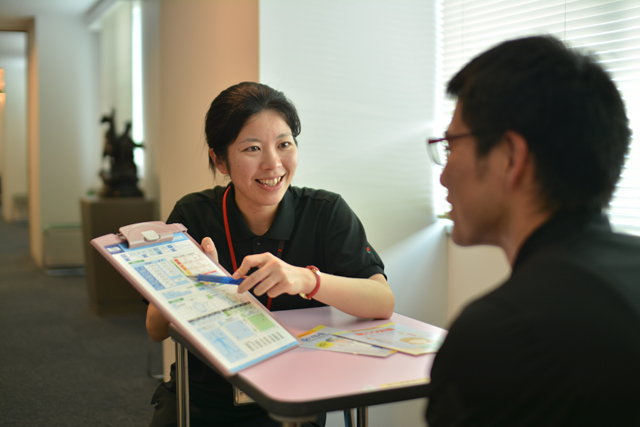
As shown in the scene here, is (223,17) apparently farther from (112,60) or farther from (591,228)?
(112,60)

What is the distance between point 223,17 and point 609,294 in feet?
6.69

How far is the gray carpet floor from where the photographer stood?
271 cm

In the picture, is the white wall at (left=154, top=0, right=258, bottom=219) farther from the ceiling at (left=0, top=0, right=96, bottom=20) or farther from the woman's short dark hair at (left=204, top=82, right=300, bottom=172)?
the ceiling at (left=0, top=0, right=96, bottom=20)

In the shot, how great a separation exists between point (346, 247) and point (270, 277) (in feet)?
1.49

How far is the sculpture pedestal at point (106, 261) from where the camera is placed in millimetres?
4613

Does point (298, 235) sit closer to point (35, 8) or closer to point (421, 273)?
point (421, 273)

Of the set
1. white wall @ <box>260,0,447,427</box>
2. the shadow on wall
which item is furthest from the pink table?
the shadow on wall

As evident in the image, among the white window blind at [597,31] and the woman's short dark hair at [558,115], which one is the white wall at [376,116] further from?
the woman's short dark hair at [558,115]

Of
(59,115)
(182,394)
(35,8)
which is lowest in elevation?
(182,394)

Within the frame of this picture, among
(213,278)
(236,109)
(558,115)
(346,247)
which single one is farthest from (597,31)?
(213,278)

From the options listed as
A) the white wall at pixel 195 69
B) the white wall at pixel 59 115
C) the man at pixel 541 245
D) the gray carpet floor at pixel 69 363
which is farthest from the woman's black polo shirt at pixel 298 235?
the white wall at pixel 59 115

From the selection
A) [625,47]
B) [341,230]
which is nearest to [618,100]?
[341,230]

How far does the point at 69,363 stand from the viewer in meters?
3.43

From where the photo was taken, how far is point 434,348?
1.22 m
